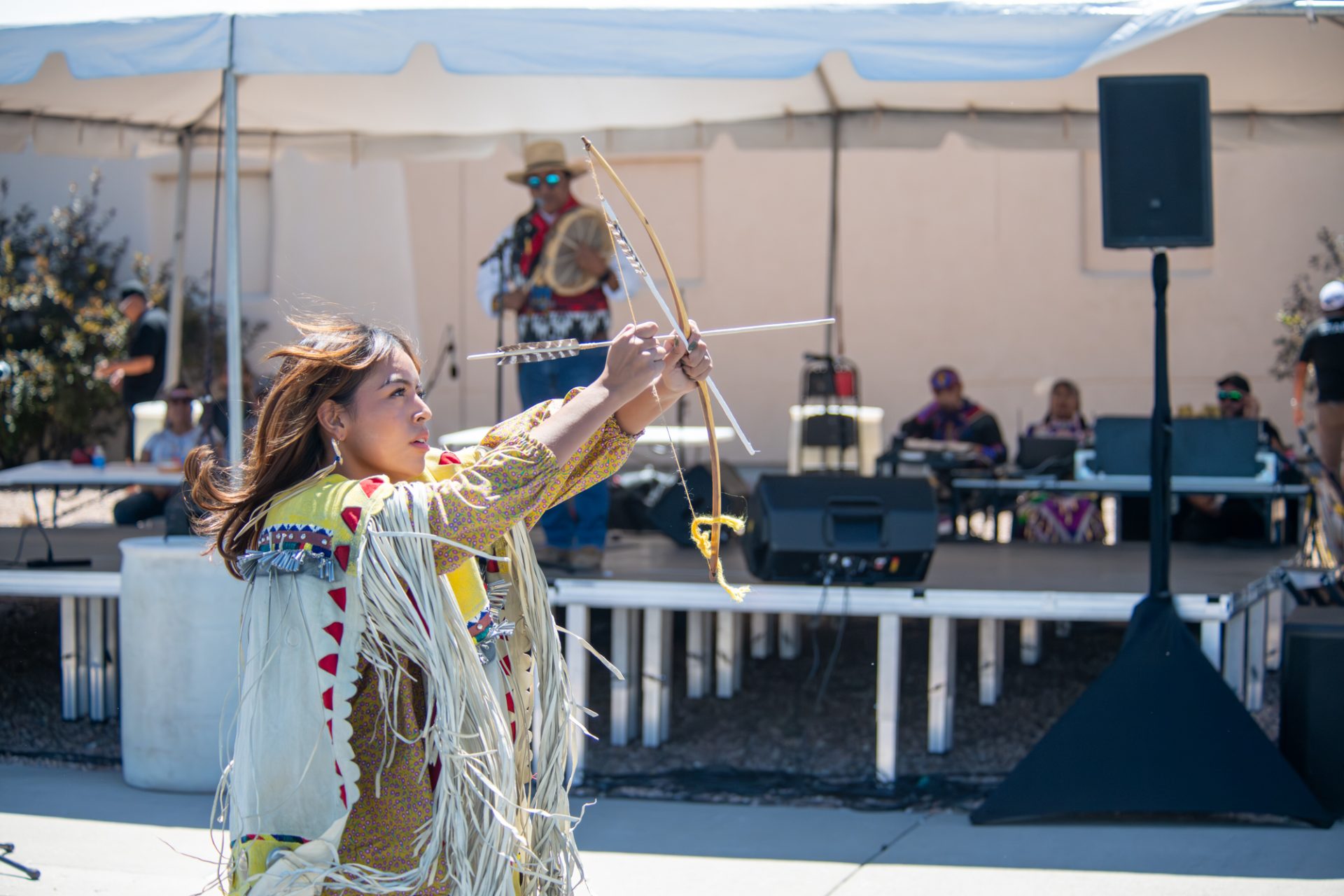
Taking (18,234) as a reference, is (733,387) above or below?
below

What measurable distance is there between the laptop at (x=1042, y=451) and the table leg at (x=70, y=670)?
454 cm

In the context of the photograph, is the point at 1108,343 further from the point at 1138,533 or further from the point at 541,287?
the point at 541,287

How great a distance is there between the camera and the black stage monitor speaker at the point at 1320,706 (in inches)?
148

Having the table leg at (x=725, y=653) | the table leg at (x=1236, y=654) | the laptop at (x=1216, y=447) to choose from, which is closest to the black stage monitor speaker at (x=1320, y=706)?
the table leg at (x=1236, y=654)

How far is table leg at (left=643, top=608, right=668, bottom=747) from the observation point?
452 centimetres

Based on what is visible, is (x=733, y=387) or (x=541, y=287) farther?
(x=733, y=387)

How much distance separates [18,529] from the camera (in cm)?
623

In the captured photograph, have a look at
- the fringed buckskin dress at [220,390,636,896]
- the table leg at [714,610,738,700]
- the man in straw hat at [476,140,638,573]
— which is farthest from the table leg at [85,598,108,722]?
the fringed buckskin dress at [220,390,636,896]

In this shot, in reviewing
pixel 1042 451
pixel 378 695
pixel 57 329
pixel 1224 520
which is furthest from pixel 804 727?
pixel 57 329

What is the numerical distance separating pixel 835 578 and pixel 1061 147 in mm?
3402

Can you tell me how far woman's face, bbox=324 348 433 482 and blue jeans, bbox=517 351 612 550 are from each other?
281 cm

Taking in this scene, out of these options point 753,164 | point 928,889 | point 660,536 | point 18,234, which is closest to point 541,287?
point 660,536

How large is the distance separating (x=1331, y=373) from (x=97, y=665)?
583 cm

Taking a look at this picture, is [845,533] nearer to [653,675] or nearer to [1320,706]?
[653,675]
